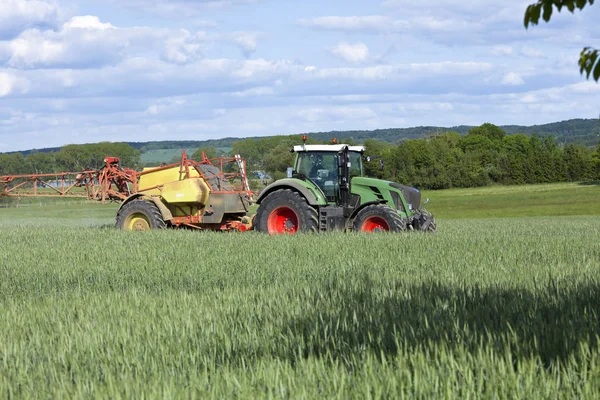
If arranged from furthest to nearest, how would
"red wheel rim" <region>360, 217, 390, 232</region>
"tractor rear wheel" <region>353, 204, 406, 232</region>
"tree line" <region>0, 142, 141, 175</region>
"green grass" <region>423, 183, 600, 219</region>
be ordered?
1. "tree line" <region>0, 142, 141, 175</region>
2. "green grass" <region>423, 183, 600, 219</region>
3. "red wheel rim" <region>360, 217, 390, 232</region>
4. "tractor rear wheel" <region>353, 204, 406, 232</region>

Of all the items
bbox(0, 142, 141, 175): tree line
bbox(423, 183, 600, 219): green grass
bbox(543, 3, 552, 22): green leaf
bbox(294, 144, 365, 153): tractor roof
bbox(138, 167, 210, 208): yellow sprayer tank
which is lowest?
bbox(423, 183, 600, 219): green grass

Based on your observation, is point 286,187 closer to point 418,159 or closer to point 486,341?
point 486,341

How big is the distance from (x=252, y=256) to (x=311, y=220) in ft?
12.6

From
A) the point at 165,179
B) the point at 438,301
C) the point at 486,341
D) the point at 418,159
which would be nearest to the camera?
the point at 486,341

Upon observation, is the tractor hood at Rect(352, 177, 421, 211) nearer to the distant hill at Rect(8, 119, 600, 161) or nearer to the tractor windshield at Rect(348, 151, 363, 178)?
the tractor windshield at Rect(348, 151, 363, 178)

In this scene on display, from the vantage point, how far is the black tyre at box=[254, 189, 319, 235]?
1519 centimetres

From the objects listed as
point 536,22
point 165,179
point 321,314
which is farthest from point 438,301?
point 165,179

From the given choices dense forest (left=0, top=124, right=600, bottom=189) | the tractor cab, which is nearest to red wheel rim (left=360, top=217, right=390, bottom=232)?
the tractor cab

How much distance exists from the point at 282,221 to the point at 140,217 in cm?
407

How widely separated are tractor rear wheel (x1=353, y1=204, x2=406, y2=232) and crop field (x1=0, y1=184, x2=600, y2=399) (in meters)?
2.62

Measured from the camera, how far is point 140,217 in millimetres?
17766

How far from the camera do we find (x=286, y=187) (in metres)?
15.5

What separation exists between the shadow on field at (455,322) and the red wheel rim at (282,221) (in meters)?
8.55

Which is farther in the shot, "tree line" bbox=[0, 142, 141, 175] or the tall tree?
Result: "tree line" bbox=[0, 142, 141, 175]
